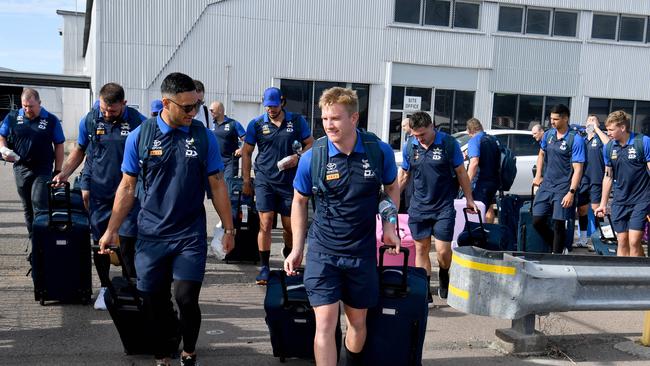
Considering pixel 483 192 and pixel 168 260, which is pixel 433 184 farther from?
pixel 483 192

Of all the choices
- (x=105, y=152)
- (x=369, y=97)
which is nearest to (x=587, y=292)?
(x=105, y=152)

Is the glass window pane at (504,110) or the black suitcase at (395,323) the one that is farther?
the glass window pane at (504,110)

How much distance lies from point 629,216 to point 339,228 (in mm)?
4668

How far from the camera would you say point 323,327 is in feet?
13.2

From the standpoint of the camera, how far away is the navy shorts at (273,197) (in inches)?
279

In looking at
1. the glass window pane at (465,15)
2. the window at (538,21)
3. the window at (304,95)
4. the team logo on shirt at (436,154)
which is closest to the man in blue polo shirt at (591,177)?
the team logo on shirt at (436,154)

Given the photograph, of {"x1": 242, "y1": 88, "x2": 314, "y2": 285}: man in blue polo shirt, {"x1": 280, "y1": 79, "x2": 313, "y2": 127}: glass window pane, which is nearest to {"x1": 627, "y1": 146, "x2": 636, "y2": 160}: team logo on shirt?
{"x1": 242, "y1": 88, "x2": 314, "y2": 285}: man in blue polo shirt

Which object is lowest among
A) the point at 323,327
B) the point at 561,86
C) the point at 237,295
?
the point at 237,295

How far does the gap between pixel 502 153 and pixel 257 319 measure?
17.6 feet

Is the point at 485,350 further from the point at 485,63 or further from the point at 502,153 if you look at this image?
the point at 485,63

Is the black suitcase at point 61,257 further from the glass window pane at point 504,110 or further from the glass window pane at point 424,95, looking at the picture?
the glass window pane at point 504,110

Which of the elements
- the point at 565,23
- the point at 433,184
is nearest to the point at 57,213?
the point at 433,184

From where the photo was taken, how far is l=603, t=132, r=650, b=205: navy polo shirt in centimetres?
722

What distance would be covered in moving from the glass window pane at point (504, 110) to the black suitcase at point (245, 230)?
59.8ft
